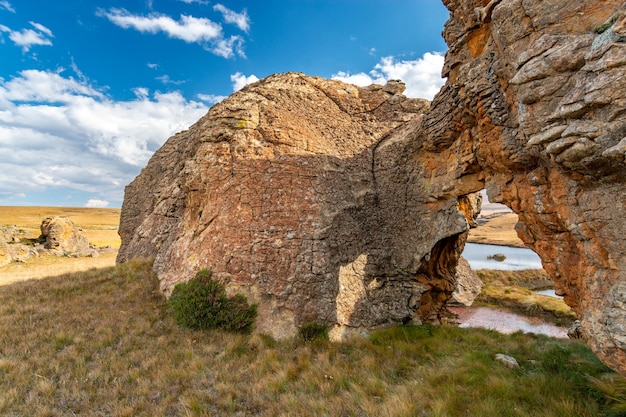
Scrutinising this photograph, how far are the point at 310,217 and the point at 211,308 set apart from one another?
5.01 meters

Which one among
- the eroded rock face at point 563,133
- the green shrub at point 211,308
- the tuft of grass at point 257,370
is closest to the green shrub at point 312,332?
the tuft of grass at point 257,370

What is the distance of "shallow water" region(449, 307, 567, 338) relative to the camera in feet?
57.6

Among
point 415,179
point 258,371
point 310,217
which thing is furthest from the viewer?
point 415,179

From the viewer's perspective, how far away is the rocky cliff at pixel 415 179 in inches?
219

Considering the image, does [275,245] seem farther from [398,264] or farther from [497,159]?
[497,159]

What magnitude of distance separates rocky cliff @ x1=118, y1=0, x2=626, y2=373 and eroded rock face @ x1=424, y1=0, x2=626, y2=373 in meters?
0.03

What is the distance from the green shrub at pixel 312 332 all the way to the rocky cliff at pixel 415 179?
31 cm

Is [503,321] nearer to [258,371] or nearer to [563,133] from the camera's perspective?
[258,371]

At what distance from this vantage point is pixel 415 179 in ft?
40.8

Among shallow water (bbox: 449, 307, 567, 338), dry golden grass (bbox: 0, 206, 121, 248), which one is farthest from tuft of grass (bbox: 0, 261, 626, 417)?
dry golden grass (bbox: 0, 206, 121, 248)

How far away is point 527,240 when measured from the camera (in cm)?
842

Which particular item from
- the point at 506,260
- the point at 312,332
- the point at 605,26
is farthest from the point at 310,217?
the point at 506,260

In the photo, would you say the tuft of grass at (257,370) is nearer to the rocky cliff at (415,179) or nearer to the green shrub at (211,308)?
the green shrub at (211,308)

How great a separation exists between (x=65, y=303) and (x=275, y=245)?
8870mm
